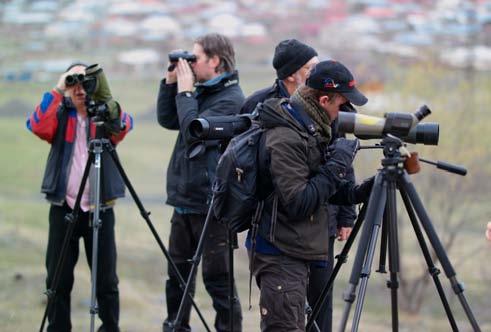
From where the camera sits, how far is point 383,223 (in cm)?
354

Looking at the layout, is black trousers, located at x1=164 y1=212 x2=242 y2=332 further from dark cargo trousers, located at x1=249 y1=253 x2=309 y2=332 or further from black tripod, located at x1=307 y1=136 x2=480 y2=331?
black tripod, located at x1=307 y1=136 x2=480 y2=331

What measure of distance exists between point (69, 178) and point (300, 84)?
1439 millimetres

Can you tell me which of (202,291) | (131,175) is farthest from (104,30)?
(202,291)

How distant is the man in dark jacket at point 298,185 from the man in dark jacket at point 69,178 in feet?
4.82

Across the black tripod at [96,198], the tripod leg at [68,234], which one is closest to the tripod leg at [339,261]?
the black tripod at [96,198]

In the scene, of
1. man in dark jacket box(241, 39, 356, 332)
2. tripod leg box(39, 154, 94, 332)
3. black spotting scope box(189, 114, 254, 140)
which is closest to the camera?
black spotting scope box(189, 114, 254, 140)

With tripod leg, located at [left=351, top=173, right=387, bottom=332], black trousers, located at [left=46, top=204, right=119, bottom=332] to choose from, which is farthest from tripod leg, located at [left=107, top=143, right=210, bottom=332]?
tripod leg, located at [left=351, top=173, right=387, bottom=332]

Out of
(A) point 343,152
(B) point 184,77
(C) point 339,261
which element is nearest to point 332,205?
(C) point 339,261

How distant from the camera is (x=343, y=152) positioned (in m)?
3.73

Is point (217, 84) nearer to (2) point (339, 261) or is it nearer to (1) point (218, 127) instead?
(1) point (218, 127)

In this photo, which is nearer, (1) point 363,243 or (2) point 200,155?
(1) point 363,243

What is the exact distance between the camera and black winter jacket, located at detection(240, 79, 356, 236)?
14.3 feet

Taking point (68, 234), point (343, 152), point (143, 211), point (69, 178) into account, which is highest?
point (343, 152)

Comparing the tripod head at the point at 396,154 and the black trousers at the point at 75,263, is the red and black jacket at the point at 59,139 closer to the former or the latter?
the black trousers at the point at 75,263
